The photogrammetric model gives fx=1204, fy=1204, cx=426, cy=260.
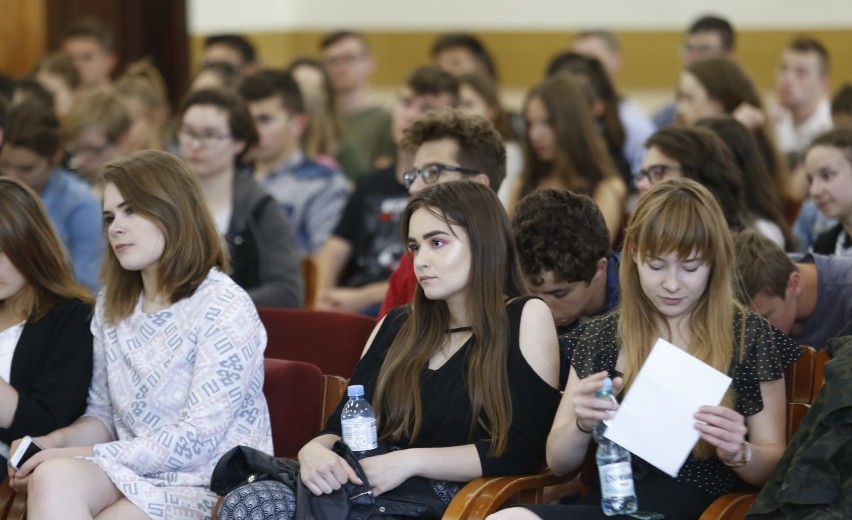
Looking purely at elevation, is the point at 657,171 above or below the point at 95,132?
above

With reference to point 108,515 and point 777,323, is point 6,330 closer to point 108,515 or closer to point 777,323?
point 108,515

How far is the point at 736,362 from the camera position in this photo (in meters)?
2.79

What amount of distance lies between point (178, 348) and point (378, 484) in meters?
0.72

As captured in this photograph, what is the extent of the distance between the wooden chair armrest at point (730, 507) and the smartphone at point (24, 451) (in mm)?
1761

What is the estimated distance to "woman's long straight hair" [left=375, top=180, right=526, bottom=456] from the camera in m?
3.01

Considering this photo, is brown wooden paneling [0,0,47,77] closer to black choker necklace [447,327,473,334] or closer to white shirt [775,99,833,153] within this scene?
white shirt [775,99,833,153]

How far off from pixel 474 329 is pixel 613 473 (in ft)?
1.80

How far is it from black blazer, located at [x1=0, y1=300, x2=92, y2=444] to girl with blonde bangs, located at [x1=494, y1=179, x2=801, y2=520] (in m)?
1.37

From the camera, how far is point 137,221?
11.0 ft

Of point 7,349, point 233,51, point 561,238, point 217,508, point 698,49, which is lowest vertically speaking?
point 217,508

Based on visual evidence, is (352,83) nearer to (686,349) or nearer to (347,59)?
(347,59)

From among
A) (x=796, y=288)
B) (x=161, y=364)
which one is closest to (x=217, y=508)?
(x=161, y=364)

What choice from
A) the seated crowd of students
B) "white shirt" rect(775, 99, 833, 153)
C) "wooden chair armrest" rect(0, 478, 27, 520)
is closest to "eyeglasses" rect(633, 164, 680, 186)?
the seated crowd of students

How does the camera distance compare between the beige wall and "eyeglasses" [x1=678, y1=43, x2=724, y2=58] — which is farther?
the beige wall
